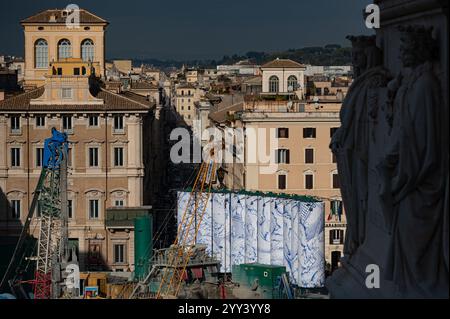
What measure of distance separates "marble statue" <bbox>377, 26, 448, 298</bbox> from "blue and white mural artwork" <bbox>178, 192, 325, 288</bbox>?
108 feet

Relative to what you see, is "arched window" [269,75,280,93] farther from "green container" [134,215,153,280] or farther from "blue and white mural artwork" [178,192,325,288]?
"green container" [134,215,153,280]

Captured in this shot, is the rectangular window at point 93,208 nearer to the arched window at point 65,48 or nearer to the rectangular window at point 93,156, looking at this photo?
the rectangular window at point 93,156

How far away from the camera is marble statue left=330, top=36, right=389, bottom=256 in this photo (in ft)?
35.5

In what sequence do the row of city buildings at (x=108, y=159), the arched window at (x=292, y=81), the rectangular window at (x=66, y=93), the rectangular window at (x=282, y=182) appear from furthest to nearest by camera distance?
the arched window at (x=292, y=81) < the rectangular window at (x=282, y=182) < the rectangular window at (x=66, y=93) < the row of city buildings at (x=108, y=159)

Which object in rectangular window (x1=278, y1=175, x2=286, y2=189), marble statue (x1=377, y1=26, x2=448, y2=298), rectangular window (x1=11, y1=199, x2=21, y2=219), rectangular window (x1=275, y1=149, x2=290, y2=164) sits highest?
marble statue (x1=377, y1=26, x2=448, y2=298)

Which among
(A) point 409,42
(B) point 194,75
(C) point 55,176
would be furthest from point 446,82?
(B) point 194,75

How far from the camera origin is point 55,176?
4478 cm

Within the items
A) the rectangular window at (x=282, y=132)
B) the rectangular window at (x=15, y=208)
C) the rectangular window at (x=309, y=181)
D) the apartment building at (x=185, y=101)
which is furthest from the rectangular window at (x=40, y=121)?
the apartment building at (x=185, y=101)

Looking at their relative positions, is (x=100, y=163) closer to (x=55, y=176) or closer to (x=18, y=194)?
(x=18, y=194)

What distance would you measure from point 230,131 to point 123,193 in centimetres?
880

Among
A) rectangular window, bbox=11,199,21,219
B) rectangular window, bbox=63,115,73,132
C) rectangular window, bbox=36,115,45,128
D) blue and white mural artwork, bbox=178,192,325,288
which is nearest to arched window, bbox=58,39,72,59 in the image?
rectangular window, bbox=36,115,45,128

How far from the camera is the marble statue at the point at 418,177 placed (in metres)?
8.88

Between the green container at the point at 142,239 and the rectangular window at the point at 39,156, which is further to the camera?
the rectangular window at the point at 39,156

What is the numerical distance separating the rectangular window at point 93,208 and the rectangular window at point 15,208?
2940mm
